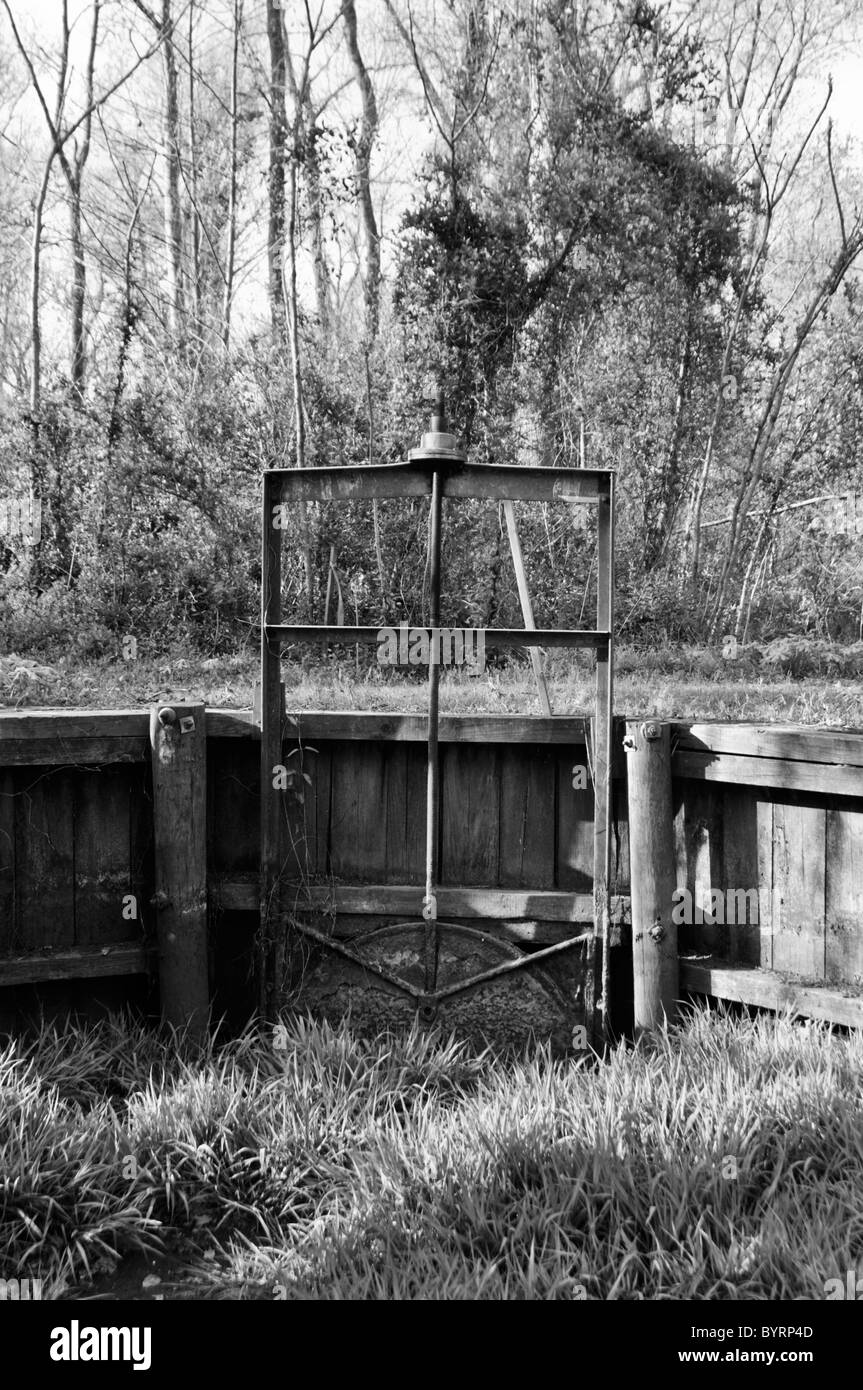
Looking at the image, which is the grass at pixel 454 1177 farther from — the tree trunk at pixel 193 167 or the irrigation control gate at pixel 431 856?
the tree trunk at pixel 193 167

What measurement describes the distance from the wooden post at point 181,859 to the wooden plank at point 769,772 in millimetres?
2129

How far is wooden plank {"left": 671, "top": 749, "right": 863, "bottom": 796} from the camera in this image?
410 cm

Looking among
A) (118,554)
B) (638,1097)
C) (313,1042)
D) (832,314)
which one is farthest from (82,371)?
(638,1097)

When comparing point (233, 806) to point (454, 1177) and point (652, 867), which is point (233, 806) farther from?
point (454, 1177)

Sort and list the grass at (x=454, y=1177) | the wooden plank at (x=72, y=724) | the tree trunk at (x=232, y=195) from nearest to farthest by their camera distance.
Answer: the grass at (x=454, y=1177) < the wooden plank at (x=72, y=724) < the tree trunk at (x=232, y=195)

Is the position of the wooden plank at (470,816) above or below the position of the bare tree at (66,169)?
below

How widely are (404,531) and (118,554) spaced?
2808 millimetres

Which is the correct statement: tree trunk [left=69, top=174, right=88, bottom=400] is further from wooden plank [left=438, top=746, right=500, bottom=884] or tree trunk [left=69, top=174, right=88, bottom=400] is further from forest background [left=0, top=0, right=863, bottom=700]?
wooden plank [left=438, top=746, right=500, bottom=884]

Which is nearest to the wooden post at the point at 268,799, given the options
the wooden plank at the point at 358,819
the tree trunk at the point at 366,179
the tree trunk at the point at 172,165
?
the wooden plank at the point at 358,819

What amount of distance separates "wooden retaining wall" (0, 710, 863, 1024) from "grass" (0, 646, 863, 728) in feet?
1.67

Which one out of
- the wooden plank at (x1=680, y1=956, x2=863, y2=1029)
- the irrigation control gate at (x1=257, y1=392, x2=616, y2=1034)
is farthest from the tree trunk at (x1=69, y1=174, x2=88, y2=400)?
the wooden plank at (x1=680, y1=956, x2=863, y2=1029)

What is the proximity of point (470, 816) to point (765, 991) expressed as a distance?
1.49 metres

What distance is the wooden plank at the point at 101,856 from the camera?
467 cm

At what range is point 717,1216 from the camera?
3029 mm
